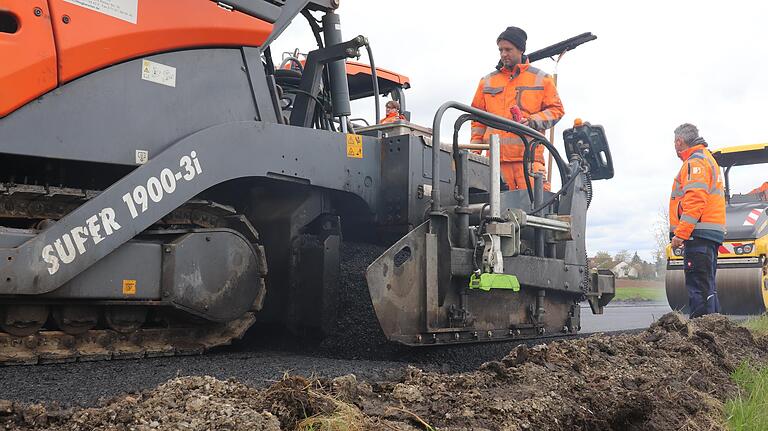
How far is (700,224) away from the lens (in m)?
7.47

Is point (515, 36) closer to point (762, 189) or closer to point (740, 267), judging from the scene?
point (740, 267)

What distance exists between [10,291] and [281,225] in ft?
5.98

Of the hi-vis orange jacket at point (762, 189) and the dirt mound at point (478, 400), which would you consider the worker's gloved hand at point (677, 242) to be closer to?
the dirt mound at point (478, 400)

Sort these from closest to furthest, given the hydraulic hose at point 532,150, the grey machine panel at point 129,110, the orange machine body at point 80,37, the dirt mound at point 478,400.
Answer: the dirt mound at point 478,400
the orange machine body at point 80,37
the grey machine panel at point 129,110
the hydraulic hose at point 532,150

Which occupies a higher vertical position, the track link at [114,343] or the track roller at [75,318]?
the track roller at [75,318]

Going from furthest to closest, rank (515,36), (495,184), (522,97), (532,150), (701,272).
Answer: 1. (701,272)
2. (515,36)
3. (522,97)
4. (532,150)
5. (495,184)

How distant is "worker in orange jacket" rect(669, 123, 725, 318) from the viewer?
24.4ft

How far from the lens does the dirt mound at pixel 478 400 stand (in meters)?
2.27

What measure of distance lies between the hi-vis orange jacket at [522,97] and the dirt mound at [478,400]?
9.39 feet

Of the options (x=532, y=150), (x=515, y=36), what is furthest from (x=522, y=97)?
(x=532, y=150)

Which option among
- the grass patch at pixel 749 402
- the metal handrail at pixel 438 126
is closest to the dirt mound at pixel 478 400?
the grass patch at pixel 749 402

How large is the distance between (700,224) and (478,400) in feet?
17.9

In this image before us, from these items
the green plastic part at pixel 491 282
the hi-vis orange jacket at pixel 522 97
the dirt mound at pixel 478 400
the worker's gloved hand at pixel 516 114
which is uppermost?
the hi-vis orange jacket at pixel 522 97

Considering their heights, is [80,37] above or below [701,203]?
above
